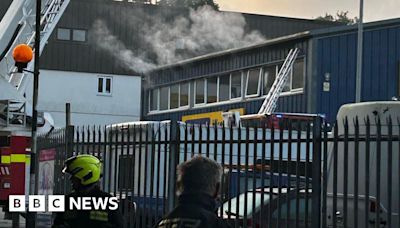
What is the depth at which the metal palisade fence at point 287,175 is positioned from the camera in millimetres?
6090

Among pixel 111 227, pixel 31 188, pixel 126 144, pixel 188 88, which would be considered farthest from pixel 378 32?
pixel 111 227

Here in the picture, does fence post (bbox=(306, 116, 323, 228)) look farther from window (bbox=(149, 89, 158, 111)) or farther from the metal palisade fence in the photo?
window (bbox=(149, 89, 158, 111))

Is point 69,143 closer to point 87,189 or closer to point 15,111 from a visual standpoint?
point 15,111

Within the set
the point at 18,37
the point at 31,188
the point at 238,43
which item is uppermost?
the point at 238,43

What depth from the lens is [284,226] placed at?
693cm

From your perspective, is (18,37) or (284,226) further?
(18,37)

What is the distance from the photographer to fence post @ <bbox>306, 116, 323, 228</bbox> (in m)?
6.37

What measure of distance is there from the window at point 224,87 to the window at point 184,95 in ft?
9.01

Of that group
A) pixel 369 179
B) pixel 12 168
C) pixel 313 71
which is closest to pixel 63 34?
pixel 313 71

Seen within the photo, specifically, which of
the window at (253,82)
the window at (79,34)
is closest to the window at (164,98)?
the window at (79,34)

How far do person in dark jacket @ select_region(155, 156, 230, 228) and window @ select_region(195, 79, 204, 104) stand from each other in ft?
86.5

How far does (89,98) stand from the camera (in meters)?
36.8

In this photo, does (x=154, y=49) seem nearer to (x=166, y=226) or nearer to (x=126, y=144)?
(x=126, y=144)

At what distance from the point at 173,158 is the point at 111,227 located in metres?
3.38
